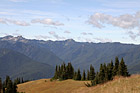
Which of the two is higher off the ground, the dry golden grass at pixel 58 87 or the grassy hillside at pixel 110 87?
the grassy hillside at pixel 110 87

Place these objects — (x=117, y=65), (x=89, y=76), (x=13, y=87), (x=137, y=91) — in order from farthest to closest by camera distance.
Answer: (x=89, y=76), (x=13, y=87), (x=117, y=65), (x=137, y=91)

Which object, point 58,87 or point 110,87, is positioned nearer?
point 110,87

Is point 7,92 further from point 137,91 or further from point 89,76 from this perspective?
point 137,91

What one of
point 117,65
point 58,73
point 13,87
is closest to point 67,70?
point 58,73

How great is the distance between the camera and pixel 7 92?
78.7 metres

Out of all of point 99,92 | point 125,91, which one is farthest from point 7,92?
point 125,91

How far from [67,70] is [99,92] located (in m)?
79.0

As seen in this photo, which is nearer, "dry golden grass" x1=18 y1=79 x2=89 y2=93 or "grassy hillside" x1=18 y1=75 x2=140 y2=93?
"grassy hillside" x1=18 y1=75 x2=140 y2=93

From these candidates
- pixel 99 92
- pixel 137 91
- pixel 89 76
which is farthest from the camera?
pixel 89 76

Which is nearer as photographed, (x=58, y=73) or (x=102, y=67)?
(x=102, y=67)

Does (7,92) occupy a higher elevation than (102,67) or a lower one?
lower

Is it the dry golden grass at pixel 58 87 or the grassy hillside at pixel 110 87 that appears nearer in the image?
the grassy hillside at pixel 110 87

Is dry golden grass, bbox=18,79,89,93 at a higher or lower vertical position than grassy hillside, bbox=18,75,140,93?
lower

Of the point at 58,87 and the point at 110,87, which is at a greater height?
the point at 110,87
